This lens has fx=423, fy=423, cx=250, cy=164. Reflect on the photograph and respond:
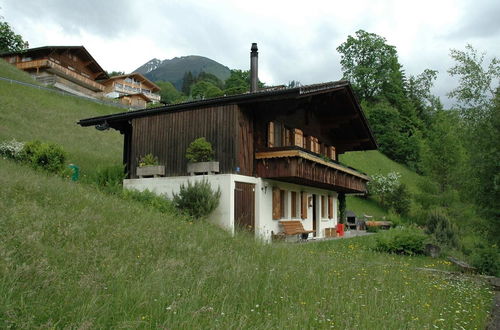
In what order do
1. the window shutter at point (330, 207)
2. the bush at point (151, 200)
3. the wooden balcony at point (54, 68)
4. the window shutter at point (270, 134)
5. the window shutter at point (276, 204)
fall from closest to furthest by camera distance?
the bush at point (151, 200) < the window shutter at point (270, 134) < the window shutter at point (276, 204) < the window shutter at point (330, 207) < the wooden balcony at point (54, 68)

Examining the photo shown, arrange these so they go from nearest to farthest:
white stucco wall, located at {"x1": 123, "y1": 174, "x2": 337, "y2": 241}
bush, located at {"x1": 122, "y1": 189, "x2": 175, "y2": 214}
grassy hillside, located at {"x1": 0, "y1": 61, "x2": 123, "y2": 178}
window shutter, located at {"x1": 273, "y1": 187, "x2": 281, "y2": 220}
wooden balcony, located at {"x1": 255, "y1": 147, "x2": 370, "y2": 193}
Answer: bush, located at {"x1": 122, "y1": 189, "x2": 175, "y2": 214}, white stucco wall, located at {"x1": 123, "y1": 174, "x2": 337, "y2": 241}, wooden balcony, located at {"x1": 255, "y1": 147, "x2": 370, "y2": 193}, window shutter, located at {"x1": 273, "y1": 187, "x2": 281, "y2": 220}, grassy hillside, located at {"x1": 0, "y1": 61, "x2": 123, "y2": 178}

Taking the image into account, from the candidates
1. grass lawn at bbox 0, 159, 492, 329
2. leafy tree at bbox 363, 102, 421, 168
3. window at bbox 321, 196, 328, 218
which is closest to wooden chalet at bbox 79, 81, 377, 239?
window at bbox 321, 196, 328, 218

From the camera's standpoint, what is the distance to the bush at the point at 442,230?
15.4 m

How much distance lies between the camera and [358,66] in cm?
5962

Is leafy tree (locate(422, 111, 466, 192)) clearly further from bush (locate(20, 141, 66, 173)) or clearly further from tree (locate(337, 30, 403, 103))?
tree (locate(337, 30, 403, 103))

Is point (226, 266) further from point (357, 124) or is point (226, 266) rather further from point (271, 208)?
point (357, 124)

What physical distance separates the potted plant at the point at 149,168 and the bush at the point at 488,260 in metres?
11.3

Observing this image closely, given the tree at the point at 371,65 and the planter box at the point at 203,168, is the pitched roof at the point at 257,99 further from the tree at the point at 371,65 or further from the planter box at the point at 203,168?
the tree at the point at 371,65

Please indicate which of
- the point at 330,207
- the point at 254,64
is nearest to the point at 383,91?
the point at 330,207

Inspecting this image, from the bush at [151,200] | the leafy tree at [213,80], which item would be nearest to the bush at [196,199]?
the bush at [151,200]

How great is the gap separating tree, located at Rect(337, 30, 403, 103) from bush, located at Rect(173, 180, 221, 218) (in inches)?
1924

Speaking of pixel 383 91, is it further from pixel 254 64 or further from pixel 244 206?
pixel 244 206

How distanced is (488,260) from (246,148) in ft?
28.6

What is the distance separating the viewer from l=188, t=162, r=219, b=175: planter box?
15.5 metres
